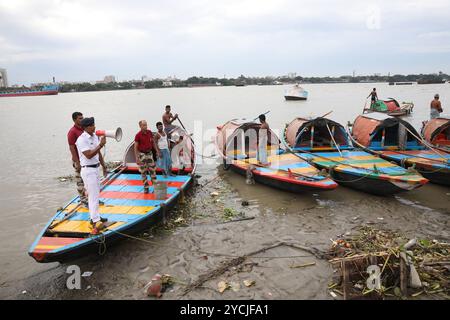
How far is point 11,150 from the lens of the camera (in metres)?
19.7

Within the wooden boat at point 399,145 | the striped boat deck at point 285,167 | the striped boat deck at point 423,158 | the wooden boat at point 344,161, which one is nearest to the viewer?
the wooden boat at point 344,161

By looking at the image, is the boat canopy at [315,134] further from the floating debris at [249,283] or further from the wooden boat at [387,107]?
the wooden boat at [387,107]

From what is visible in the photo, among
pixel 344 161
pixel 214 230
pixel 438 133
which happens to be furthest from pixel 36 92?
pixel 438 133

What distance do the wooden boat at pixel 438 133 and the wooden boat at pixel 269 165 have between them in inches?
228

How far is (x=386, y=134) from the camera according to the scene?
43.8 feet

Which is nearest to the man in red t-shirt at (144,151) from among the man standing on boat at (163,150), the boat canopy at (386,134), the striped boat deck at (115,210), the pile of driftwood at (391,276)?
the striped boat deck at (115,210)

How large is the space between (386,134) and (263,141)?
6130 millimetres

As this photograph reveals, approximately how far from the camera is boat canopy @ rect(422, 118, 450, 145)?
40.8 ft

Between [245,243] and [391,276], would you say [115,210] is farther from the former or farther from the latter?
[391,276]

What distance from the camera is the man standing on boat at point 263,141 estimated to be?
10625 mm

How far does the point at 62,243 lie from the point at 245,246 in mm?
3615
